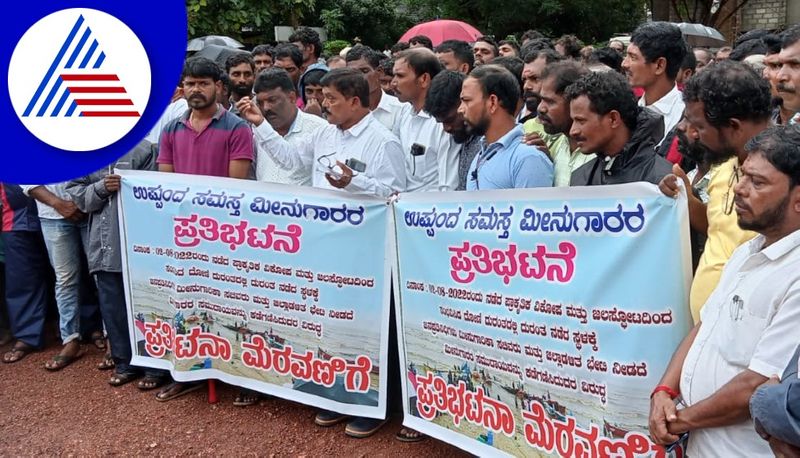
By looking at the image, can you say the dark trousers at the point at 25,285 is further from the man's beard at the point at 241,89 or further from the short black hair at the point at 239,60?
the short black hair at the point at 239,60

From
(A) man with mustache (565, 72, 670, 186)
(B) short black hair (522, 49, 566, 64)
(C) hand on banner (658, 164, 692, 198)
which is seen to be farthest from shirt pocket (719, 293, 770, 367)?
(B) short black hair (522, 49, 566, 64)

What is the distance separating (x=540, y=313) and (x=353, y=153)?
1615 mm

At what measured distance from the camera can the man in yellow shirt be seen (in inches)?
102

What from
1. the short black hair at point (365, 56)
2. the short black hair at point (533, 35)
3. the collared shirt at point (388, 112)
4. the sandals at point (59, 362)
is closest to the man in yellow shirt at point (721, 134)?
the collared shirt at point (388, 112)

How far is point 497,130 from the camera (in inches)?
145

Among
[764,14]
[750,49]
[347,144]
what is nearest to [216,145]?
[347,144]

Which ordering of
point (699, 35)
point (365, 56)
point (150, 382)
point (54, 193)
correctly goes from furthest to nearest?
point (699, 35)
point (365, 56)
point (54, 193)
point (150, 382)

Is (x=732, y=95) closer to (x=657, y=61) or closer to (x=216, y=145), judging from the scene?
(x=657, y=61)

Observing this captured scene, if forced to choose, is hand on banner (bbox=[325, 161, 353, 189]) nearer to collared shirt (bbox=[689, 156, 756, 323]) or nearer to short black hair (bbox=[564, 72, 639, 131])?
short black hair (bbox=[564, 72, 639, 131])

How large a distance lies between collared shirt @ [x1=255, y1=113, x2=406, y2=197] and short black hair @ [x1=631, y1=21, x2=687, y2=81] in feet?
5.24

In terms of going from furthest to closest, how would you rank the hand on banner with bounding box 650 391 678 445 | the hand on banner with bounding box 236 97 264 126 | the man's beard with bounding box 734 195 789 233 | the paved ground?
the hand on banner with bounding box 236 97 264 126 < the paved ground < the hand on banner with bounding box 650 391 678 445 < the man's beard with bounding box 734 195 789 233

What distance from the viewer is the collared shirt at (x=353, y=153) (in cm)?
409

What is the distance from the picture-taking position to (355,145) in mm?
4219

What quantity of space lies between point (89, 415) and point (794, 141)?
411 centimetres
